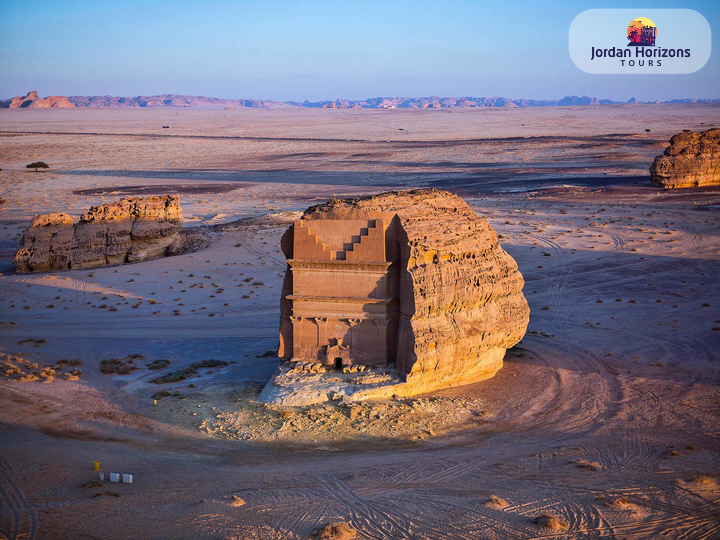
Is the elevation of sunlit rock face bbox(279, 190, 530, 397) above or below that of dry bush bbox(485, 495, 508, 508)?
above

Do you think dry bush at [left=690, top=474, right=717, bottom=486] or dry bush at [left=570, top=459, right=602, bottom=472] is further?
dry bush at [left=570, top=459, right=602, bottom=472]

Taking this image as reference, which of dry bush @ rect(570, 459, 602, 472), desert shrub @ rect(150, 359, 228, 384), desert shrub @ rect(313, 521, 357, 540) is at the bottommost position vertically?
desert shrub @ rect(313, 521, 357, 540)

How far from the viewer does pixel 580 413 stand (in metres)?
16.2

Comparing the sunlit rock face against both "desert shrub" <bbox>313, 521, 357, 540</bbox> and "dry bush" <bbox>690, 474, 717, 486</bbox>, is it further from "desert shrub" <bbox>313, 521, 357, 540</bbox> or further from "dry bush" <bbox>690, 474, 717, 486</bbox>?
"dry bush" <bbox>690, 474, 717, 486</bbox>

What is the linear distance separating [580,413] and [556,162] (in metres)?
68.2

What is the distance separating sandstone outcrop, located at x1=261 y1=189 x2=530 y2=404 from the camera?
52.9 ft

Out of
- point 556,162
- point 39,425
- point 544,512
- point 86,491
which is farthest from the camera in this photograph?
point 556,162

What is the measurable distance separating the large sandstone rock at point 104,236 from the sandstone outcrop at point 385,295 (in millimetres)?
19577

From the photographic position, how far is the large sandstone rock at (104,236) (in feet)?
106

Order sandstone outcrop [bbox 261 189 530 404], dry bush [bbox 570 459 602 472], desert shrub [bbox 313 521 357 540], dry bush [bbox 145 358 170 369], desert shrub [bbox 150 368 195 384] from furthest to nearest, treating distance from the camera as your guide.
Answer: dry bush [bbox 145 358 170 369], desert shrub [bbox 150 368 195 384], sandstone outcrop [bbox 261 189 530 404], dry bush [bbox 570 459 602 472], desert shrub [bbox 313 521 357 540]

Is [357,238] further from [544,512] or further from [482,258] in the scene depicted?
[544,512]

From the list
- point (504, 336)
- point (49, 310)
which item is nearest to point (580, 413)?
Answer: point (504, 336)

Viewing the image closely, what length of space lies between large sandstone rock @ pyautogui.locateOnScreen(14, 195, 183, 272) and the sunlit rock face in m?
19.7

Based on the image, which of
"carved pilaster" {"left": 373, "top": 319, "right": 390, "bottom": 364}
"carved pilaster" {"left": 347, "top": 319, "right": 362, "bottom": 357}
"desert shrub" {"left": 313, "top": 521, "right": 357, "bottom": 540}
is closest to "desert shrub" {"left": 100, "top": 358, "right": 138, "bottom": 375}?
"carved pilaster" {"left": 347, "top": 319, "right": 362, "bottom": 357}
